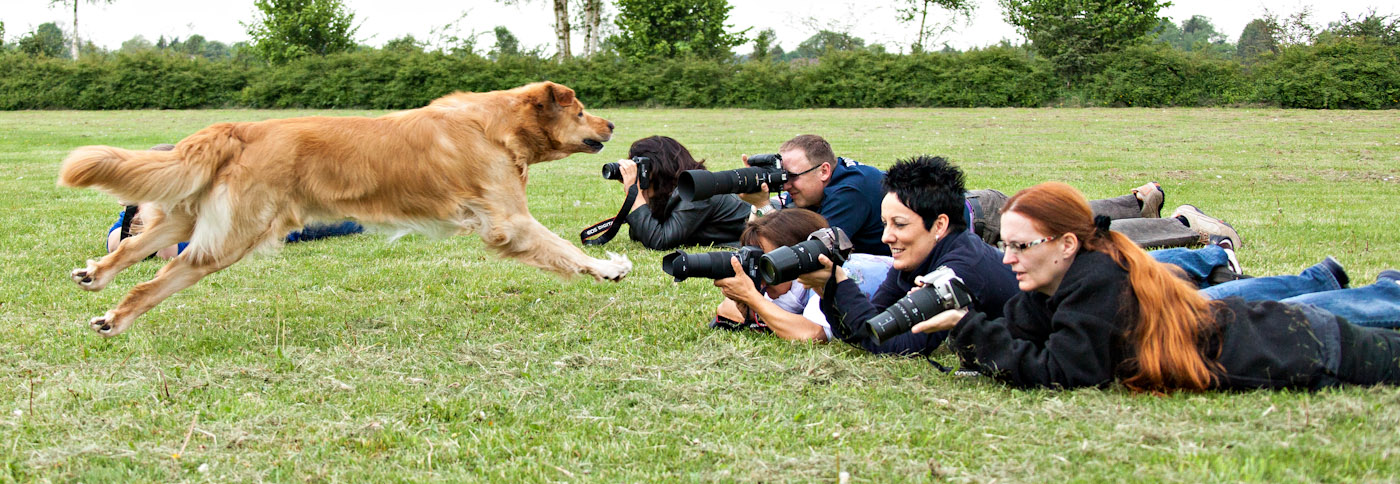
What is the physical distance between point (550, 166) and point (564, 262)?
10.7 meters

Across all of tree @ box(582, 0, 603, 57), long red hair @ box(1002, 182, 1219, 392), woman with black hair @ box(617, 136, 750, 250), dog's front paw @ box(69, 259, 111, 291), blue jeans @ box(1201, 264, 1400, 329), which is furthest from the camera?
tree @ box(582, 0, 603, 57)

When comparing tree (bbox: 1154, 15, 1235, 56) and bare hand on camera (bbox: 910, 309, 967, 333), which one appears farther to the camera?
tree (bbox: 1154, 15, 1235, 56)

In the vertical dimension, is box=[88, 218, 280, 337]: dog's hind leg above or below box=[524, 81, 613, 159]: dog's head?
below

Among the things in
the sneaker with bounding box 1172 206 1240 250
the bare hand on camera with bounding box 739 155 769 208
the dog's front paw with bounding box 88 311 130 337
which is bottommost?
the dog's front paw with bounding box 88 311 130 337

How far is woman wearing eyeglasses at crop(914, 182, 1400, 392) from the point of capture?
4.07m

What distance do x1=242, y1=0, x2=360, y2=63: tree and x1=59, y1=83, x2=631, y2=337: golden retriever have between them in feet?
148

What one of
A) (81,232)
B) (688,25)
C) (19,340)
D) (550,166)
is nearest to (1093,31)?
(688,25)

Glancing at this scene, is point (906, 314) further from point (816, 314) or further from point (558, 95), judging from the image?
point (558, 95)

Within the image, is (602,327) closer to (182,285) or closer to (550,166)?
(182,285)

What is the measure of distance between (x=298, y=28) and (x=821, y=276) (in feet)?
158

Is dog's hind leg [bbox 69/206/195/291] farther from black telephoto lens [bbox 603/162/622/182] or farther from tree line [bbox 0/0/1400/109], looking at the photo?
tree line [bbox 0/0/1400/109]

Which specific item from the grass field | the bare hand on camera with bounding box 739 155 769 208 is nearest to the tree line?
the grass field

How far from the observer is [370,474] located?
11.9 feet

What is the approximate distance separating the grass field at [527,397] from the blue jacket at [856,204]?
103 cm
